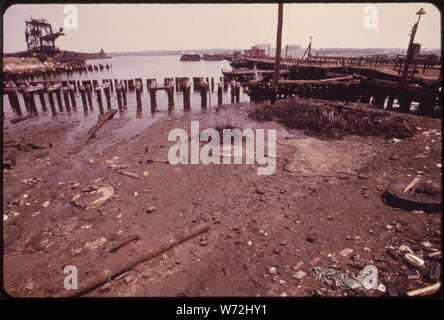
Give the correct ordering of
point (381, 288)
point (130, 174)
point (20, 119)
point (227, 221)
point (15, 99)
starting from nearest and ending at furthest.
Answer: point (381, 288) → point (227, 221) → point (130, 174) → point (20, 119) → point (15, 99)

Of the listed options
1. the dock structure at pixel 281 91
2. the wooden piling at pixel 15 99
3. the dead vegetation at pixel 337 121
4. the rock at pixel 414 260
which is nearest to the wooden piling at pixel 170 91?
the dock structure at pixel 281 91

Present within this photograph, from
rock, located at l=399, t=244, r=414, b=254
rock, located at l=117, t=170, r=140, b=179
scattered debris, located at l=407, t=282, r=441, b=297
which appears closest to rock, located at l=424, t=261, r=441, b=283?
scattered debris, located at l=407, t=282, r=441, b=297

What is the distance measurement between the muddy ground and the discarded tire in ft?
0.57

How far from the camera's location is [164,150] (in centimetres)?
864

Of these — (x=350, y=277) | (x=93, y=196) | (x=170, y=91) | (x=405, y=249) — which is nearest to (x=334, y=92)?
(x=170, y=91)

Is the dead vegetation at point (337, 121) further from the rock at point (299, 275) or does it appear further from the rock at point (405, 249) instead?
the rock at point (299, 275)

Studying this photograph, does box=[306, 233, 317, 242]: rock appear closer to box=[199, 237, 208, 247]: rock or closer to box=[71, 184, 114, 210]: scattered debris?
box=[199, 237, 208, 247]: rock

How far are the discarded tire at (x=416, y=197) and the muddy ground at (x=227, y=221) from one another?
0.17 m

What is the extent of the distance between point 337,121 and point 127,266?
993cm

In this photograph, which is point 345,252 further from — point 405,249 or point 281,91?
point 281,91

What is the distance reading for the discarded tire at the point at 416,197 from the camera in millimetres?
4824

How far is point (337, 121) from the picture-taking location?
34.1 feet
